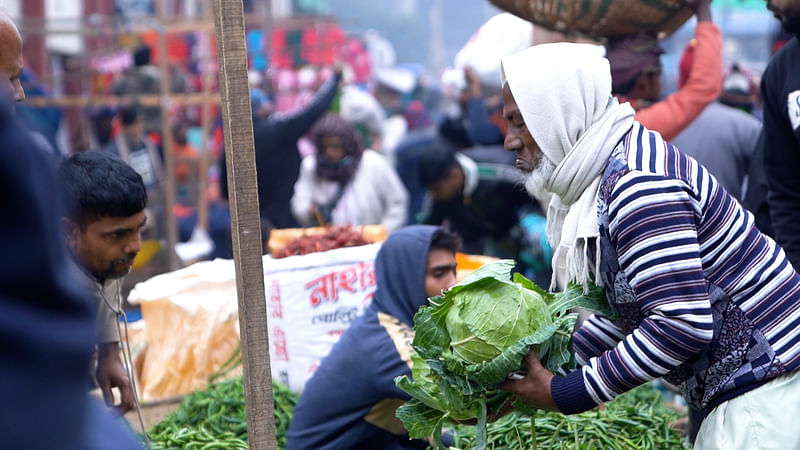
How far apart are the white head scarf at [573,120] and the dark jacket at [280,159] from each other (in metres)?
4.92

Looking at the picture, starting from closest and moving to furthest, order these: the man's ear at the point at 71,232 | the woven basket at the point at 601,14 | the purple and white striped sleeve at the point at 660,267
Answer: the purple and white striped sleeve at the point at 660,267
the man's ear at the point at 71,232
the woven basket at the point at 601,14

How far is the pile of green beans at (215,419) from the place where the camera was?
349cm

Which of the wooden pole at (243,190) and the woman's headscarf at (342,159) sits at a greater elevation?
the wooden pole at (243,190)

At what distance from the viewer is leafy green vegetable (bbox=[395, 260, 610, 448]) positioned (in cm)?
228

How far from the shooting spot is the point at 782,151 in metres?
3.61

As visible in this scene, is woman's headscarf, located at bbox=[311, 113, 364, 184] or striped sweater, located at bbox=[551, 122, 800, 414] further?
woman's headscarf, located at bbox=[311, 113, 364, 184]

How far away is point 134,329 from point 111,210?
2.30 metres

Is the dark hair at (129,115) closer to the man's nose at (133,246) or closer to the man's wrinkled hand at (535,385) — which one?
the man's nose at (133,246)

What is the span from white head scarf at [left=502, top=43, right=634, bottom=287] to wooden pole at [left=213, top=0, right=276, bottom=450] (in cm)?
67

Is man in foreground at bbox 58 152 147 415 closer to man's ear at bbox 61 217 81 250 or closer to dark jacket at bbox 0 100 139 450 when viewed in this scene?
man's ear at bbox 61 217 81 250

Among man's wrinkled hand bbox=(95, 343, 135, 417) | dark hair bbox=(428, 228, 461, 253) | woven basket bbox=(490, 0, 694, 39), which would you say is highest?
woven basket bbox=(490, 0, 694, 39)

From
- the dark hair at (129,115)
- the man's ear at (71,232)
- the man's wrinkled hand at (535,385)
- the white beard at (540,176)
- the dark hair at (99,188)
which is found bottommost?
the dark hair at (129,115)

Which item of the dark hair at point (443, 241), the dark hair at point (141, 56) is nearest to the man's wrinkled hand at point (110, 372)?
the dark hair at point (443, 241)

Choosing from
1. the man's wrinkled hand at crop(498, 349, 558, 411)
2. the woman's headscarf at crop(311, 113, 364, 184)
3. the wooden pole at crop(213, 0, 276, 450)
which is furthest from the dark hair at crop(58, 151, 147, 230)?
the woman's headscarf at crop(311, 113, 364, 184)
